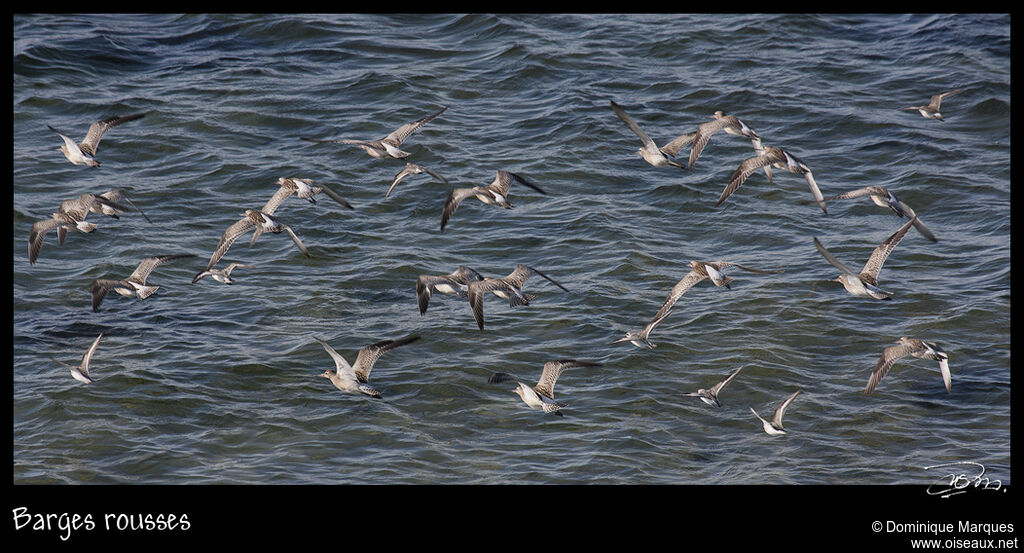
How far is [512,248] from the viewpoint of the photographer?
706 inches

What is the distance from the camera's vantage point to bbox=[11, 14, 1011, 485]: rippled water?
1345 cm

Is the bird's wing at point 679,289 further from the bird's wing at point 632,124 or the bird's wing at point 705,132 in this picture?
the bird's wing at point 705,132

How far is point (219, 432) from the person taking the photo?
539 inches

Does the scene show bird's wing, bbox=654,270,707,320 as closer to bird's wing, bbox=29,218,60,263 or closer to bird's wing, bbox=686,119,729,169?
bird's wing, bbox=686,119,729,169

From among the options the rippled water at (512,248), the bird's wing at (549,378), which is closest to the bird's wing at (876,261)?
the rippled water at (512,248)

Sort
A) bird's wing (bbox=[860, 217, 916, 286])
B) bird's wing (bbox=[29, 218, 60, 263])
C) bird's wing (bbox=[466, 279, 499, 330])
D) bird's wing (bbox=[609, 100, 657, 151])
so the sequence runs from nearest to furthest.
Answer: bird's wing (bbox=[609, 100, 657, 151]), bird's wing (bbox=[466, 279, 499, 330]), bird's wing (bbox=[860, 217, 916, 286]), bird's wing (bbox=[29, 218, 60, 263])

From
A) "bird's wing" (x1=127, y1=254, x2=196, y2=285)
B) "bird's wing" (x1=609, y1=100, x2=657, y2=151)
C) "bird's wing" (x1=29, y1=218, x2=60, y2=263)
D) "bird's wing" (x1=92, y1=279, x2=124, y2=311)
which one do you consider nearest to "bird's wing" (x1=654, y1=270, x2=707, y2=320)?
"bird's wing" (x1=609, y1=100, x2=657, y2=151)

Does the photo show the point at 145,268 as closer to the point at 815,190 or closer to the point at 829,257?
the point at 829,257

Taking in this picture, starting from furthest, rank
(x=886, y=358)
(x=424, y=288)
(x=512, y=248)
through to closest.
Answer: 1. (x=512, y=248)
2. (x=424, y=288)
3. (x=886, y=358)

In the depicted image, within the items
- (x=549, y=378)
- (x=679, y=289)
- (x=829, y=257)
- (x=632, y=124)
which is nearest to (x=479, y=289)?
(x=549, y=378)
